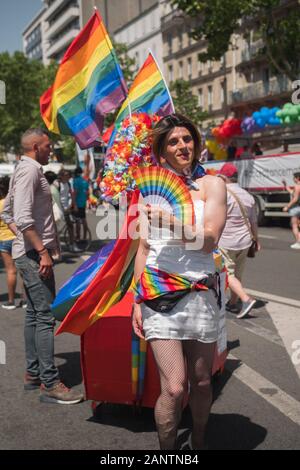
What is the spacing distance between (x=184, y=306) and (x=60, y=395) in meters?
1.64

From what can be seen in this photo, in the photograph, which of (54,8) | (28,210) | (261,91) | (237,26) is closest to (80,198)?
(28,210)

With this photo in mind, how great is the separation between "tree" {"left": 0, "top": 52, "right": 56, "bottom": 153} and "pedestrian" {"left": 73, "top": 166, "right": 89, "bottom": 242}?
50862 mm

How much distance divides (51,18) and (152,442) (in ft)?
326

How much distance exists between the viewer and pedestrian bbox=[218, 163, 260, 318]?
269 inches

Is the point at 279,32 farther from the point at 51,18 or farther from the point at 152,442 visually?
the point at 51,18

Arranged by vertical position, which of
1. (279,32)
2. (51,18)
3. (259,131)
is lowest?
(259,131)

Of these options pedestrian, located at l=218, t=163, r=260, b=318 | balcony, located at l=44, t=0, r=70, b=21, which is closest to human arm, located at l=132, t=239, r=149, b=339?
pedestrian, located at l=218, t=163, r=260, b=318

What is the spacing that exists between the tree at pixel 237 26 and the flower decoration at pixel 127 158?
61.9 feet

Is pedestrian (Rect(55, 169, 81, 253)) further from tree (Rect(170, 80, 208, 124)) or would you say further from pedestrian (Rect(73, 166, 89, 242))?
tree (Rect(170, 80, 208, 124))

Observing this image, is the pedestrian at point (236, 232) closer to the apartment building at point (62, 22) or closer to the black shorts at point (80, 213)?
the black shorts at point (80, 213)

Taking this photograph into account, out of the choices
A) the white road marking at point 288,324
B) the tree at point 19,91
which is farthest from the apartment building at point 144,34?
the white road marking at point 288,324

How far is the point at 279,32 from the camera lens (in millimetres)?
23594

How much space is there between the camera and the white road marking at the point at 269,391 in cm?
401
